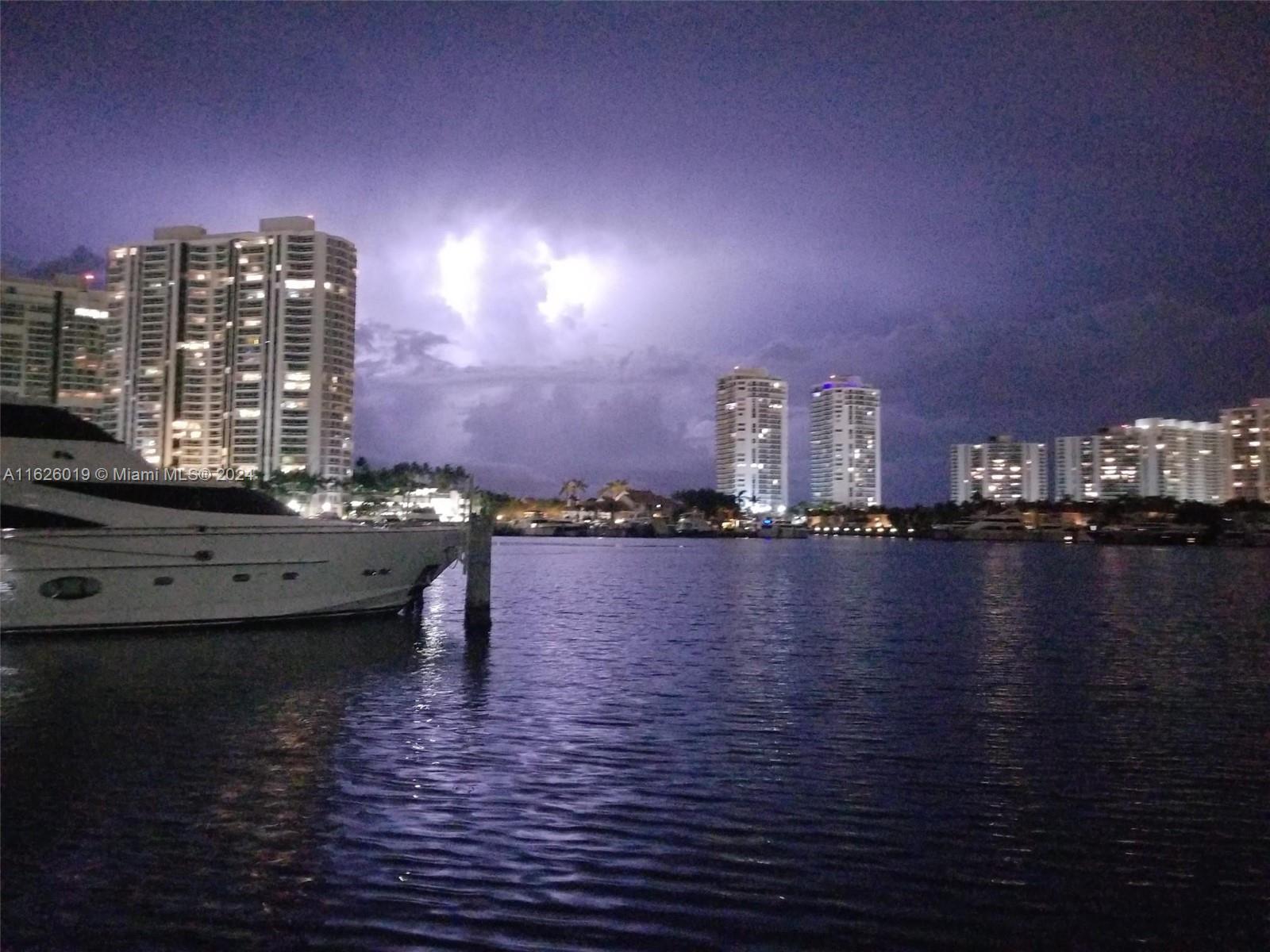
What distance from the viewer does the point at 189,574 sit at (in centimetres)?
2783

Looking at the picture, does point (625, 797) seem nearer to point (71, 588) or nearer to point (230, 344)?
point (71, 588)

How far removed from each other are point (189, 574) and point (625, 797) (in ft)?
64.3

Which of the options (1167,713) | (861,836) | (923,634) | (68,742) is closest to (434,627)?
(923,634)

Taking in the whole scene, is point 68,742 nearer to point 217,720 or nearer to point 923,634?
point 217,720

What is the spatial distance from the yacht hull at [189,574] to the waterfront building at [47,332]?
7.38m

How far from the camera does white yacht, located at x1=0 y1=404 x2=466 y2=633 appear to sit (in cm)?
2564

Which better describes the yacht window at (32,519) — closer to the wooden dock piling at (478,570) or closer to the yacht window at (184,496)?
the yacht window at (184,496)

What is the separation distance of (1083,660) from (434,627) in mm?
18580

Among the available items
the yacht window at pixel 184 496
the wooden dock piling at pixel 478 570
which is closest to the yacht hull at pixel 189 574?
the yacht window at pixel 184 496

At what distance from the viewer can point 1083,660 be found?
25844 millimetres

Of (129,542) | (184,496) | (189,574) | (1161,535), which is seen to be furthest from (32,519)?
(1161,535)

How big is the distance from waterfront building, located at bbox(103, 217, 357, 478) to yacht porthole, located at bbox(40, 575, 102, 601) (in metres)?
143

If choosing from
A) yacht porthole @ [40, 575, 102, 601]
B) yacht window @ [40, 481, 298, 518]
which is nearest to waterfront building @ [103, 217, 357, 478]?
yacht window @ [40, 481, 298, 518]

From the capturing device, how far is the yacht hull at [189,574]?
85.2 feet
